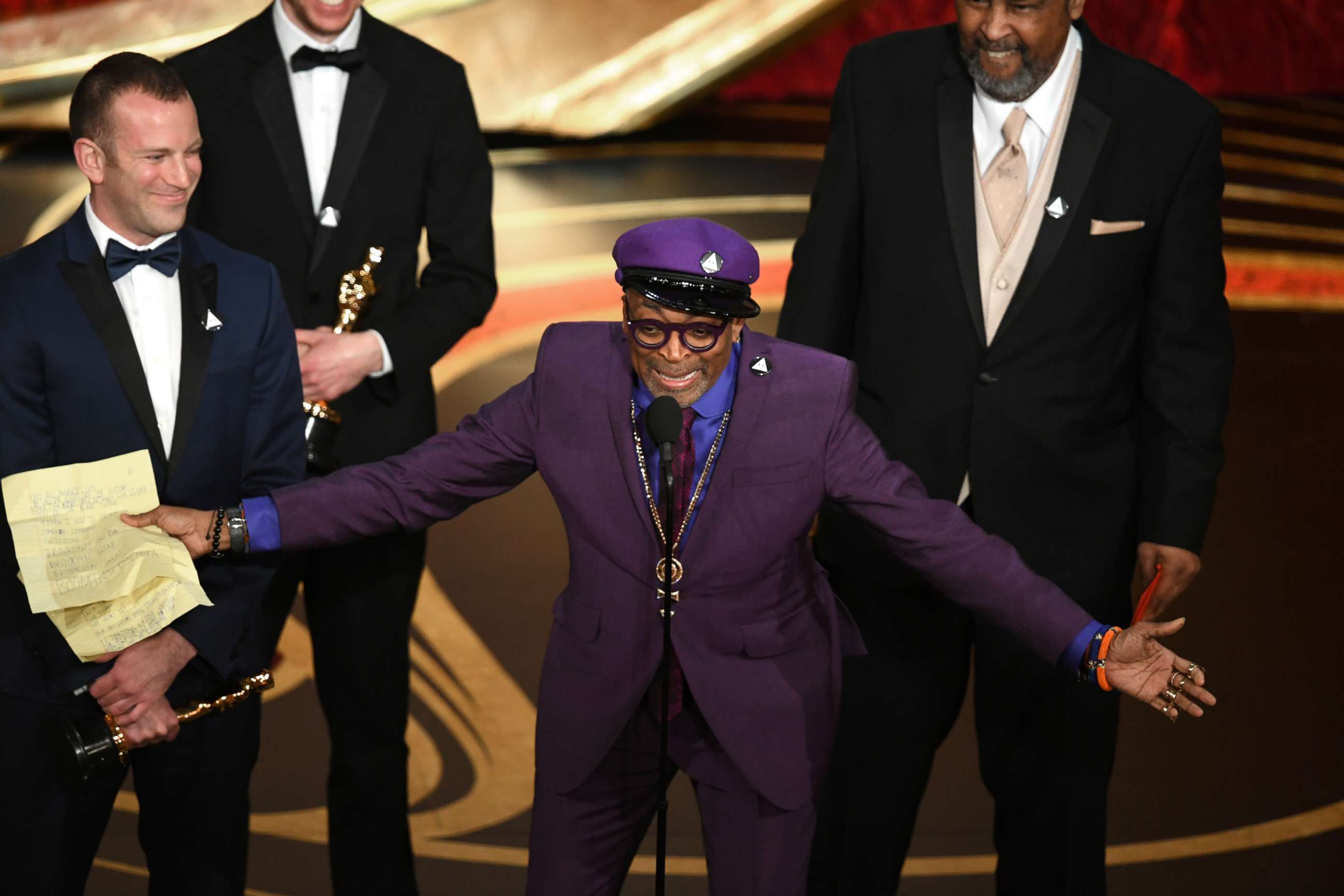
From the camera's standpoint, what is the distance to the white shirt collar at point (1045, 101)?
2.77 m

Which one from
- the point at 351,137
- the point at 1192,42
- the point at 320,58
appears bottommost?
the point at 1192,42

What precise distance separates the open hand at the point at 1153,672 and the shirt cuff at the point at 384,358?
4.64ft

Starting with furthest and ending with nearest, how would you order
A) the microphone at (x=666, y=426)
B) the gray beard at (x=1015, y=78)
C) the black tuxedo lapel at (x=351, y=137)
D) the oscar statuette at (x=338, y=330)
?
the black tuxedo lapel at (x=351, y=137) → the oscar statuette at (x=338, y=330) → the gray beard at (x=1015, y=78) → the microphone at (x=666, y=426)

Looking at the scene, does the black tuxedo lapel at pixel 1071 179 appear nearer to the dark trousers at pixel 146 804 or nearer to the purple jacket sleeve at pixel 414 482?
the purple jacket sleeve at pixel 414 482

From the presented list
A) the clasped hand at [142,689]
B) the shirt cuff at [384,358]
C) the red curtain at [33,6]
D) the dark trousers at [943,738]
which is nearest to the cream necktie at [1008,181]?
the dark trousers at [943,738]

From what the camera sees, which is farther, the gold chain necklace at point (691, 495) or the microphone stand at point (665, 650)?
the gold chain necklace at point (691, 495)

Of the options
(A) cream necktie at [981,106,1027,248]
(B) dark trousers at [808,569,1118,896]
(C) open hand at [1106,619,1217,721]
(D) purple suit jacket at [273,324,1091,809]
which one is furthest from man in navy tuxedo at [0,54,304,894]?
(C) open hand at [1106,619,1217,721]

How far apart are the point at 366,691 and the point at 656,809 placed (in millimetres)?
804

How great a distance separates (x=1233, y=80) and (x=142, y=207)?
348 inches

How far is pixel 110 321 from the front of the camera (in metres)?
2.44

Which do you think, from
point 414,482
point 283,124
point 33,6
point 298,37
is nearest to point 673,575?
point 414,482

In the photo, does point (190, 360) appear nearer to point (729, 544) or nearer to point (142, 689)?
point (142, 689)

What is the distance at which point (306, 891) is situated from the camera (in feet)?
10.8

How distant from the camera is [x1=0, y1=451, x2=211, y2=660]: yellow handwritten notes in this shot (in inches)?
93.1
